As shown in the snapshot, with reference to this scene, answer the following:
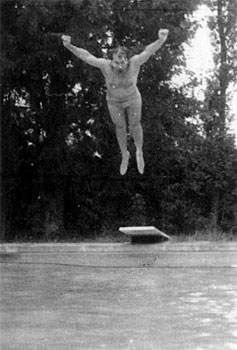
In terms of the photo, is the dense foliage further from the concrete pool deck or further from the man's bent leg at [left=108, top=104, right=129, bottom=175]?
the concrete pool deck

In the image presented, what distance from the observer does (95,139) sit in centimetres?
1251

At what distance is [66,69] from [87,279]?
19.8 feet

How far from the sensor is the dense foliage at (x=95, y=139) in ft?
37.8

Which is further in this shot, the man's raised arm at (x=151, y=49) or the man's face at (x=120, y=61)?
the man's face at (x=120, y=61)

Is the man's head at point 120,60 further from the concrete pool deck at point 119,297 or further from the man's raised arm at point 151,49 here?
the concrete pool deck at point 119,297

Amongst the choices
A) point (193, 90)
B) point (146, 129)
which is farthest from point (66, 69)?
point (193, 90)

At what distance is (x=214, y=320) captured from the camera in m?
4.41

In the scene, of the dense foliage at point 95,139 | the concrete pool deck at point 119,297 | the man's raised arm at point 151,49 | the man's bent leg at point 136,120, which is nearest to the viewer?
the concrete pool deck at point 119,297

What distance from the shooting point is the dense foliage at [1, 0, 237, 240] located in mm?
11531

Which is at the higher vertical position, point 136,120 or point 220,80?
point 220,80

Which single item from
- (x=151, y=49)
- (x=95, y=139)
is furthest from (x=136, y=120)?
(x=95, y=139)

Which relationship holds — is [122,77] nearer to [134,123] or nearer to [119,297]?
[134,123]

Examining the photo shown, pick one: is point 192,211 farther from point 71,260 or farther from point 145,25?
point 71,260

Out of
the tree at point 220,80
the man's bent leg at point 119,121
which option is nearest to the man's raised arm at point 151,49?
the man's bent leg at point 119,121
